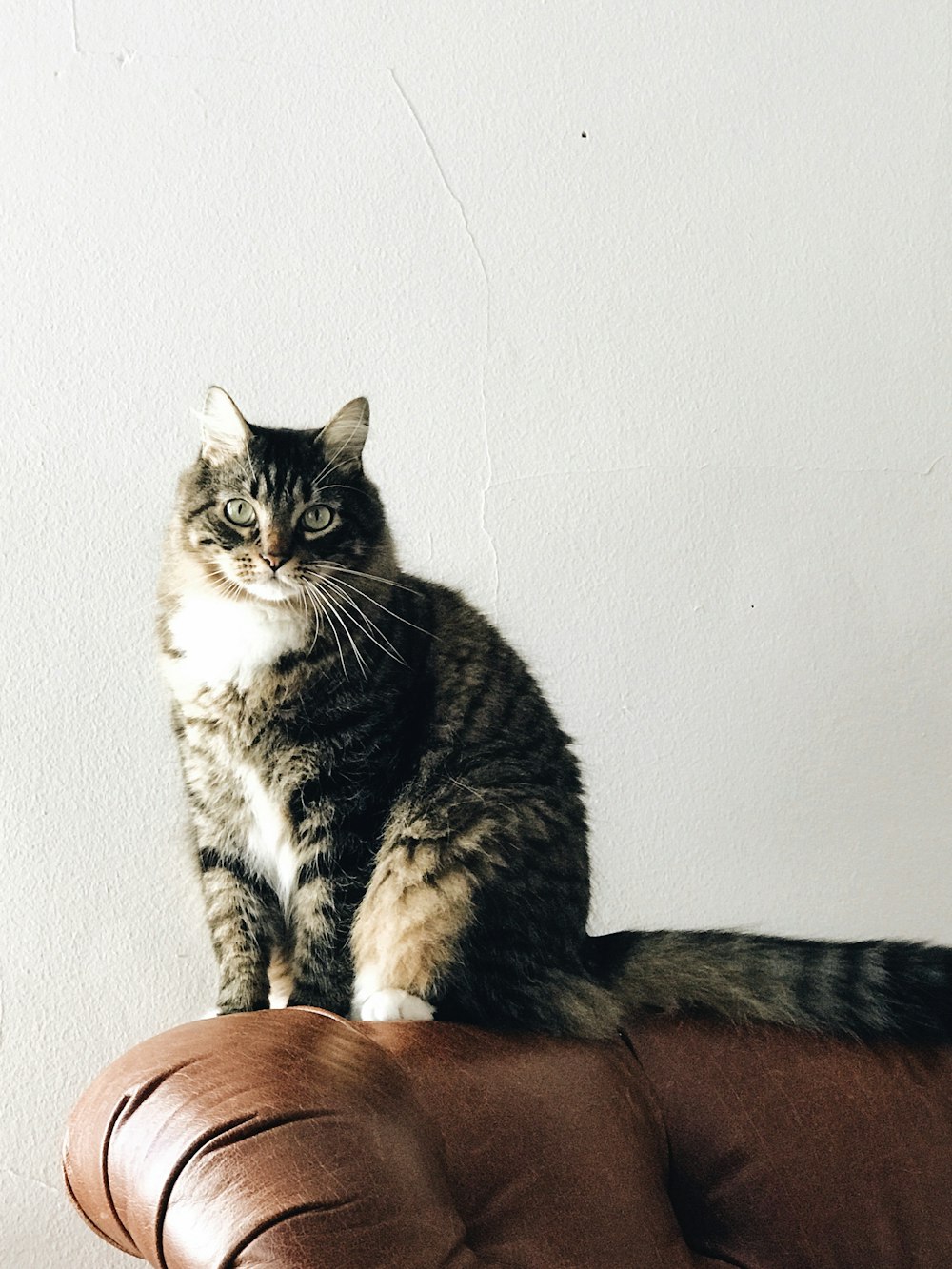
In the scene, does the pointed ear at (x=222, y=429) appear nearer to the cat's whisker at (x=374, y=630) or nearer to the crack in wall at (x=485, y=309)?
the cat's whisker at (x=374, y=630)

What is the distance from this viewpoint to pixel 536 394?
1.63 meters

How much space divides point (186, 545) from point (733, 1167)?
789 mm

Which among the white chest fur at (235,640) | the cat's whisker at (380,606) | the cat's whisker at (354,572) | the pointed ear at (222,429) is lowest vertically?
the white chest fur at (235,640)

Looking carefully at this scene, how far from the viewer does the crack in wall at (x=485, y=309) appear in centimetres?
159

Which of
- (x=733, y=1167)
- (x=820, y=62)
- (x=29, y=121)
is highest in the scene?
(x=820, y=62)

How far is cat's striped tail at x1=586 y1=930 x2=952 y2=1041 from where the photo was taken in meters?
1.20

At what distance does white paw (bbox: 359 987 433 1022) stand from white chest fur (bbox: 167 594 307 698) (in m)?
0.33

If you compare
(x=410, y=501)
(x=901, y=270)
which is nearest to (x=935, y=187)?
(x=901, y=270)

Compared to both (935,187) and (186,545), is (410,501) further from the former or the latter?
(935,187)

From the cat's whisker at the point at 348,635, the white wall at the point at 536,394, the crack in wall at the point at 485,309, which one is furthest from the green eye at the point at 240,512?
the crack in wall at the point at 485,309

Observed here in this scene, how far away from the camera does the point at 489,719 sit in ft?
4.19

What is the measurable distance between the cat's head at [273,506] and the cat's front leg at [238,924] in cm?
28

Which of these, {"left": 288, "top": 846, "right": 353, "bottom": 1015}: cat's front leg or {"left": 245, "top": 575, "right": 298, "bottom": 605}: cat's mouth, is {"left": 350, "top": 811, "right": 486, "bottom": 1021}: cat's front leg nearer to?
{"left": 288, "top": 846, "right": 353, "bottom": 1015}: cat's front leg

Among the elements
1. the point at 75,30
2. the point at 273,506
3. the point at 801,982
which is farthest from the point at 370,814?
the point at 75,30
